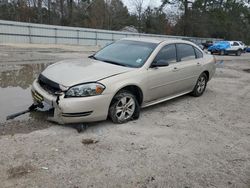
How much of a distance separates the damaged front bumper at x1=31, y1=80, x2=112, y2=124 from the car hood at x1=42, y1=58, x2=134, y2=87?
0.29 metres

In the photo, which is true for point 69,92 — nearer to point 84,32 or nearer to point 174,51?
point 174,51

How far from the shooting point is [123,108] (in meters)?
5.29

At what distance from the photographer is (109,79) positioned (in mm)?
4977

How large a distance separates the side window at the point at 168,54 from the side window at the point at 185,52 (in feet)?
0.83

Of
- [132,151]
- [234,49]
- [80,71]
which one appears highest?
[234,49]

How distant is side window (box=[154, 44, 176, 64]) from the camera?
6.12 m

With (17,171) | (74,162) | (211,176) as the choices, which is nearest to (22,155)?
(17,171)

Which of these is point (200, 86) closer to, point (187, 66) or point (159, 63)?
point (187, 66)

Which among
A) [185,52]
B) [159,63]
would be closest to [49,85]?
[159,63]

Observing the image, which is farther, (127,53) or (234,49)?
(234,49)

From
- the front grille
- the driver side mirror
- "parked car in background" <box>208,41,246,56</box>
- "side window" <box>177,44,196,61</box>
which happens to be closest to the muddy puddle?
the front grille

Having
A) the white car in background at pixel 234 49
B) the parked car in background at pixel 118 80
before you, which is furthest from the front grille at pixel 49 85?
the white car in background at pixel 234 49

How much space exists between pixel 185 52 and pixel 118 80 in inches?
107

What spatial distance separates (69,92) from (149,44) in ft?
7.94
